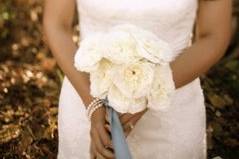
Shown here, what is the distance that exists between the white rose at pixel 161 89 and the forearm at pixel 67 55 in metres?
0.32

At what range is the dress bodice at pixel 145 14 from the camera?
2.00 metres

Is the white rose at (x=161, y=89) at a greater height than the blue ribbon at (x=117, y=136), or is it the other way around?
the white rose at (x=161, y=89)

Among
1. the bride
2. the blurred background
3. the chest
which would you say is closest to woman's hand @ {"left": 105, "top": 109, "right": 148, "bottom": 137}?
the bride

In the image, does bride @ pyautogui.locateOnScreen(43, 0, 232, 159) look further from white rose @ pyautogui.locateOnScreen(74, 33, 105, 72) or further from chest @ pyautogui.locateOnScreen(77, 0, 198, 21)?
white rose @ pyautogui.locateOnScreen(74, 33, 105, 72)

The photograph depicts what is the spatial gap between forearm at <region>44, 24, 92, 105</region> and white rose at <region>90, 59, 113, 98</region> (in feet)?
0.78

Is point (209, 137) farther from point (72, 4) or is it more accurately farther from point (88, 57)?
point (88, 57)

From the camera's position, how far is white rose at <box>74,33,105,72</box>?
67.7 inches

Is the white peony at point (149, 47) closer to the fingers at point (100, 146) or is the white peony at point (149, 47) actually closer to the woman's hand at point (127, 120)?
the woman's hand at point (127, 120)

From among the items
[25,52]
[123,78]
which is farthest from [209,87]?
[123,78]

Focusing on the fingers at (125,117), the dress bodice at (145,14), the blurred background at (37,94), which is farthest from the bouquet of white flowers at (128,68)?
the blurred background at (37,94)

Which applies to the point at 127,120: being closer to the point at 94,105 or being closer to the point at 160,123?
the point at 94,105

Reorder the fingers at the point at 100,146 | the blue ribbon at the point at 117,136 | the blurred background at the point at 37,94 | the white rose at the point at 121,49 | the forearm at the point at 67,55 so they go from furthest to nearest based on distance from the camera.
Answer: the blurred background at the point at 37,94
the forearm at the point at 67,55
the fingers at the point at 100,146
the blue ribbon at the point at 117,136
the white rose at the point at 121,49

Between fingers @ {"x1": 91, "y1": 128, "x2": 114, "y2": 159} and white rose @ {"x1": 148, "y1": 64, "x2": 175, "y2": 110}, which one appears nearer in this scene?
white rose @ {"x1": 148, "y1": 64, "x2": 175, "y2": 110}

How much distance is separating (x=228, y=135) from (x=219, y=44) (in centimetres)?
199
